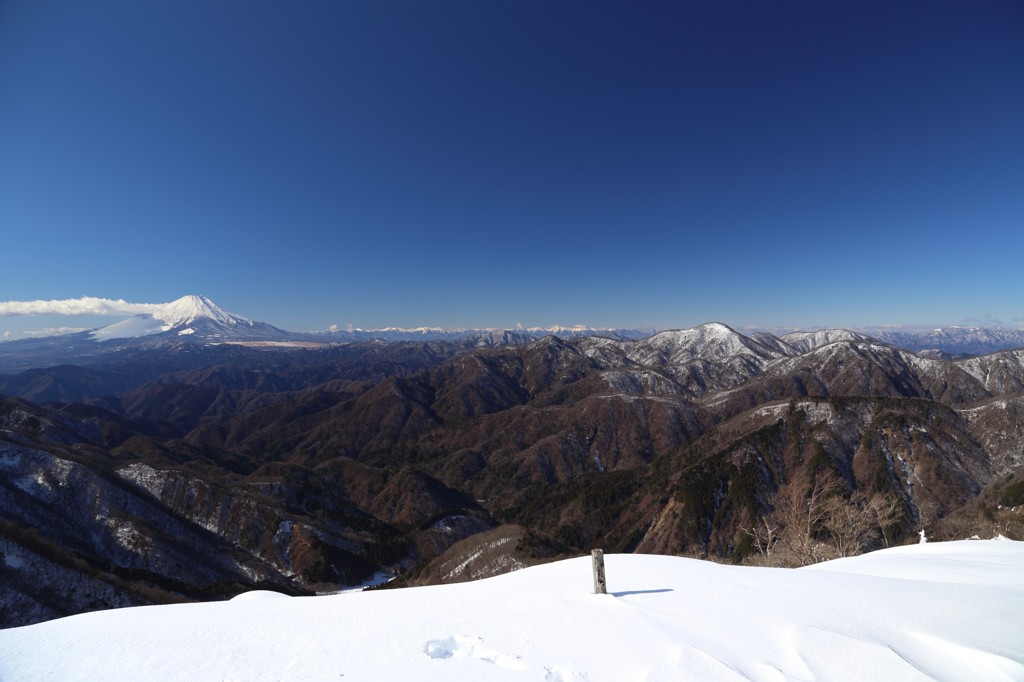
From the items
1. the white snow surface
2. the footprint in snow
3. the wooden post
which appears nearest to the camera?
the white snow surface

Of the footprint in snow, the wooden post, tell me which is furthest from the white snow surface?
the wooden post

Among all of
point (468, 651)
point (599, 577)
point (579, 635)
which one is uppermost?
point (468, 651)

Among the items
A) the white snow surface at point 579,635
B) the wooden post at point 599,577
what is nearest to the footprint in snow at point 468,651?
the white snow surface at point 579,635

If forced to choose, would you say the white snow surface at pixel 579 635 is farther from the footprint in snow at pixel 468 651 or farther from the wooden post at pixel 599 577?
the wooden post at pixel 599 577

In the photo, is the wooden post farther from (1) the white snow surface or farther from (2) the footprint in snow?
(2) the footprint in snow

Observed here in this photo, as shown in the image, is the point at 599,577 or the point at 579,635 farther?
the point at 599,577

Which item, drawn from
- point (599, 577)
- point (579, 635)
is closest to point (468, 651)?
point (579, 635)

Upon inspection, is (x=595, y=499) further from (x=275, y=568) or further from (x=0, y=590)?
(x=0, y=590)

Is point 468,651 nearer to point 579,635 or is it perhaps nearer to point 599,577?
point 579,635

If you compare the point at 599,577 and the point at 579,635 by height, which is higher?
the point at 579,635
